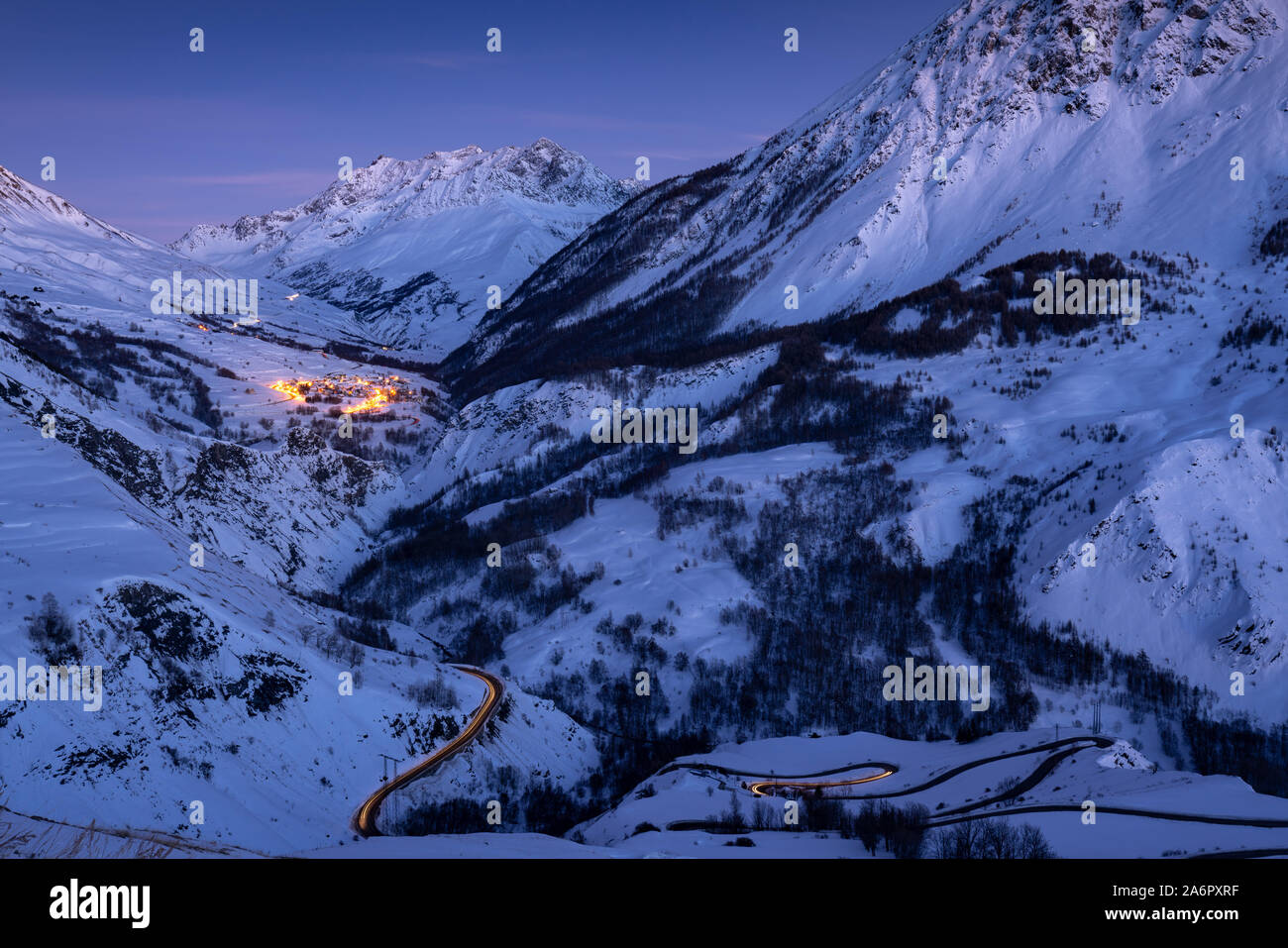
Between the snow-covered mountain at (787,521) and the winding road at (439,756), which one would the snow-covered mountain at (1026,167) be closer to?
the snow-covered mountain at (787,521)

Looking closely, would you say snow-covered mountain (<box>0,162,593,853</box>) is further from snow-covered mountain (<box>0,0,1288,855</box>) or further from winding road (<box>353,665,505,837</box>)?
winding road (<box>353,665,505,837</box>)

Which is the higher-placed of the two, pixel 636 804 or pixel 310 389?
pixel 310 389

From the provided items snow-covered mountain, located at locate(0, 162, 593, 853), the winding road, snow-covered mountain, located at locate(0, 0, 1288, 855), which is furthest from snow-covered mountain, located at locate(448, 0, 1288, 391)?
the winding road

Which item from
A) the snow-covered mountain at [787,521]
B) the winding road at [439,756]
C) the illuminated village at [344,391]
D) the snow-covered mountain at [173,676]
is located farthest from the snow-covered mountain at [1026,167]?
the winding road at [439,756]

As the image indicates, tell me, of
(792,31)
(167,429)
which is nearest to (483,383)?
(167,429)

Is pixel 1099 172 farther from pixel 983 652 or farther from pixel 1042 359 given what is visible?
pixel 983 652

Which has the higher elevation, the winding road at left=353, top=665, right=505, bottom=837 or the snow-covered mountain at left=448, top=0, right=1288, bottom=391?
the snow-covered mountain at left=448, top=0, right=1288, bottom=391

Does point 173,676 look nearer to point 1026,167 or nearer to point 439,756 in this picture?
point 439,756
